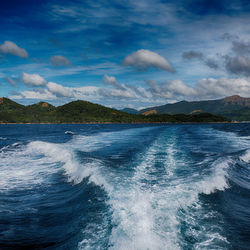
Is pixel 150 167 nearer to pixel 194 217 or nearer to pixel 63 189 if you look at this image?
pixel 63 189

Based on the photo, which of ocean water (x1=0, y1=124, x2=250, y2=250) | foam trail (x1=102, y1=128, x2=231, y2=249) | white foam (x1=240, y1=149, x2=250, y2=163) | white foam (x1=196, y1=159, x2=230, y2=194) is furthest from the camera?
white foam (x1=240, y1=149, x2=250, y2=163)

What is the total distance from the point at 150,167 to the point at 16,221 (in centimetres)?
1052

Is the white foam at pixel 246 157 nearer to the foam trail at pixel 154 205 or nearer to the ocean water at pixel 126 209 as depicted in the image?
the ocean water at pixel 126 209

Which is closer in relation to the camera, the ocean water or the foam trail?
the foam trail

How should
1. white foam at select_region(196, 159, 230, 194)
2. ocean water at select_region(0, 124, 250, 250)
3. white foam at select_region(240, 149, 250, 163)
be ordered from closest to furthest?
ocean water at select_region(0, 124, 250, 250)
white foam at select_region(196, 159, 230, 194)
white foam at select_region(240, 149, 250, 163)

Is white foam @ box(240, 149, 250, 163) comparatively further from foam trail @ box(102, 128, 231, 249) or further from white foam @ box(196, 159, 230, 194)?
white foam @ box(196, 159, 230, 194)

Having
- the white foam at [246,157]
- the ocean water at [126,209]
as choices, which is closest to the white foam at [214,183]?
the ocean water at [126,209]

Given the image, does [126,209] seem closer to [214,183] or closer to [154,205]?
[154,205]

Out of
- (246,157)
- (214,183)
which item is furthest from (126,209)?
(246,157)

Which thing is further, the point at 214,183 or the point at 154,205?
the point at 214,183

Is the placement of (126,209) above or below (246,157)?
above

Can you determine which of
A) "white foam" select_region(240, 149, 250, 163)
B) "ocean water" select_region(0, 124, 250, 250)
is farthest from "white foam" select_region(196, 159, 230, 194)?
"white foam" select_region(240, 149, 250, 163)

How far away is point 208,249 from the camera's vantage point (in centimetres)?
582

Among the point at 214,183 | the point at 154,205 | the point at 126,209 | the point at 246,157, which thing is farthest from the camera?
the point at 246,157
